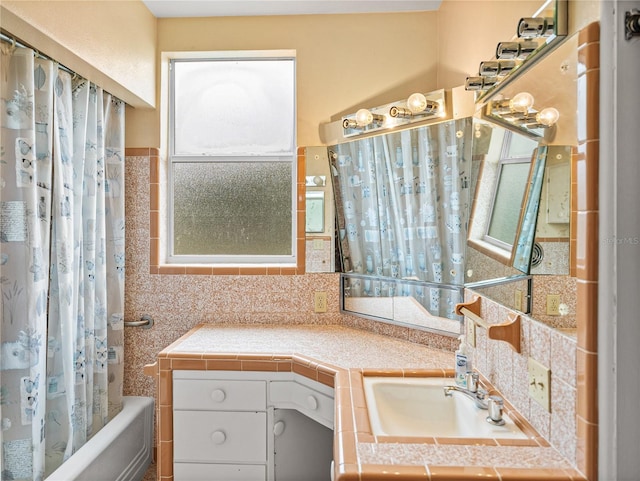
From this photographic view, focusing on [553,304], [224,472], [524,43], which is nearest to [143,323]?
[224,472]

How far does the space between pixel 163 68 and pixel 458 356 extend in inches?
86.5

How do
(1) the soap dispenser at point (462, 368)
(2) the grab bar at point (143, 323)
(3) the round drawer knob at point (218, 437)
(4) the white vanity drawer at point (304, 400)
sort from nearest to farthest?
1. (1) the soap dispenser at point (462, 368)
2. (4) the white vanity drawer at point (304, 400)
3. (3) the round drawer knob at point (218, 437)
4. (2) the grab bar at point (143, 323)

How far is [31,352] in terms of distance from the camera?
1670 millimetres

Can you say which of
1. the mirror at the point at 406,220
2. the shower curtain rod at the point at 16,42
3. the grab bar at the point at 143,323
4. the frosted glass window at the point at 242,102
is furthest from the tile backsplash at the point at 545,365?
the shower curtain rod at the point at 16,42

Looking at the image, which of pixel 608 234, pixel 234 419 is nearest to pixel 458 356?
pixel 608 234

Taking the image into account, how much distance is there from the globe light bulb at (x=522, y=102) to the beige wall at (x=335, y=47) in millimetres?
1148

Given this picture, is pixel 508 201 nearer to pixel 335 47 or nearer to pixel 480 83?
pixel 480 83

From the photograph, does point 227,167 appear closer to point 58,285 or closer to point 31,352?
point 58,285

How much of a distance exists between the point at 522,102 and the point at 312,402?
132 centimetres

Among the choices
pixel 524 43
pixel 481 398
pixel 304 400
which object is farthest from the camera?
pixel 304 400

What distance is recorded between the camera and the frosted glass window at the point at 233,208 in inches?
102

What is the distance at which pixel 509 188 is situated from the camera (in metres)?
1.35

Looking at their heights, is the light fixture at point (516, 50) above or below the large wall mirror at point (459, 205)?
above

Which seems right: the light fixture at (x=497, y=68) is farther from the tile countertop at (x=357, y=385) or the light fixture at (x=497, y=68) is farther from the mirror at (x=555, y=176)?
the tile countertop at (x=357, y=385)
